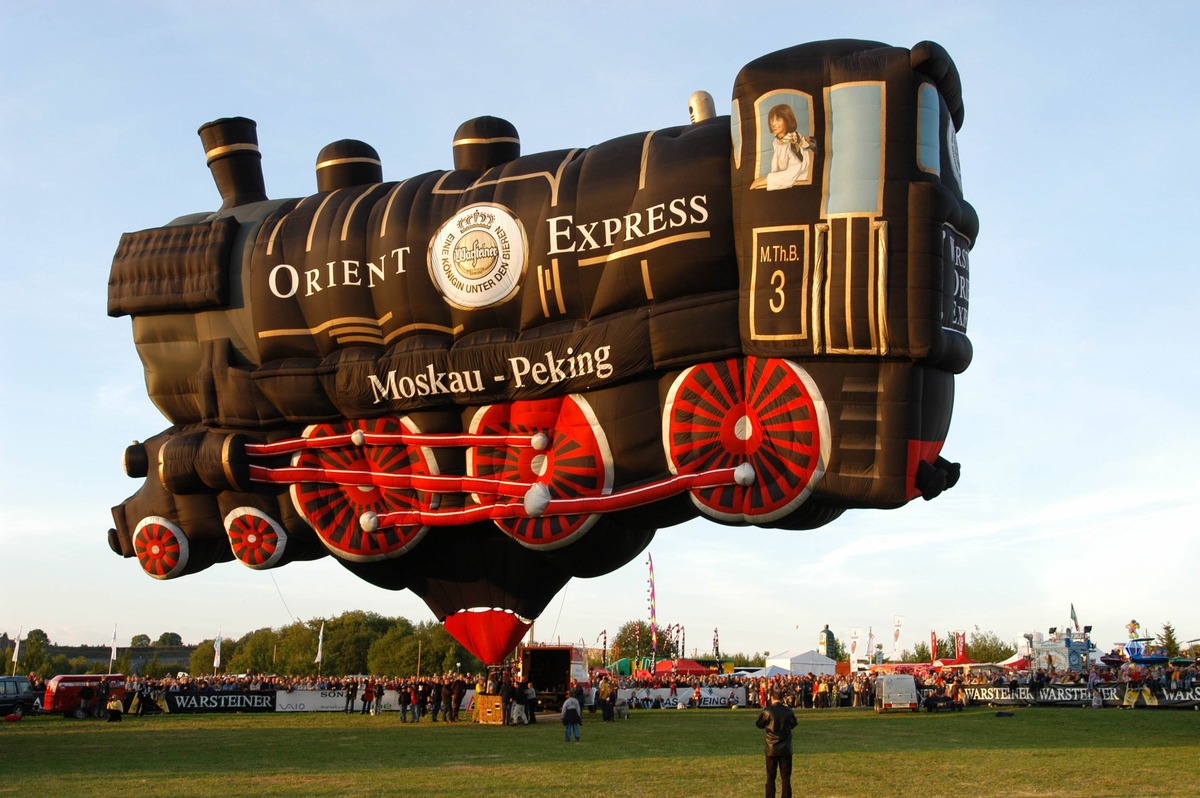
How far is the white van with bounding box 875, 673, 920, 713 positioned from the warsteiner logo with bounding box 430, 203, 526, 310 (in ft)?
53.3

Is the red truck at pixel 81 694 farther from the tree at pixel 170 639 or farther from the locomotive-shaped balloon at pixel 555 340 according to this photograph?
the tree at pixel 170 639

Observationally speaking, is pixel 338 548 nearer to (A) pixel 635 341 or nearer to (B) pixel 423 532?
(B) pixel 423 532

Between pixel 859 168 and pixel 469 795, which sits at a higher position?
pixel 859 168

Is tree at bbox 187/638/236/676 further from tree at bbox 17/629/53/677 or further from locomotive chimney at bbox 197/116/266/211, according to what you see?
locomotive chimney at bbox 197/116/266/211

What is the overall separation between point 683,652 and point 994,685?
47.4m

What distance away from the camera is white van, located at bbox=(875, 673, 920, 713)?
101ft

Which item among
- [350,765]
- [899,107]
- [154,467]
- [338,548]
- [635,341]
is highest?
[899,107]

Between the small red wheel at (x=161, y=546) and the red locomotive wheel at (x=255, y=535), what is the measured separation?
126 cm

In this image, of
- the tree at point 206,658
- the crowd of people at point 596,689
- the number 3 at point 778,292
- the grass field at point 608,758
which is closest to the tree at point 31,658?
the tree at point 206,658

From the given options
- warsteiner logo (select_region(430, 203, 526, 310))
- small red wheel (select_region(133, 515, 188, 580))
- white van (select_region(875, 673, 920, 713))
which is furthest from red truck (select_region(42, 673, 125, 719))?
white van (select_region(875, 673, 920, 713))

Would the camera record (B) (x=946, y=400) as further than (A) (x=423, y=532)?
No

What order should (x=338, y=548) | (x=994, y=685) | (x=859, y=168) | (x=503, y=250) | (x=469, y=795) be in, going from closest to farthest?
(x=469, y=795)
(x=859, y=168)
(x=503, y=250)
(x=338, y=548)
(x=994, y=685)

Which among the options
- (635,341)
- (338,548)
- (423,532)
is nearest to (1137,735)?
(635,341)

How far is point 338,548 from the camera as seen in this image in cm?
2250
